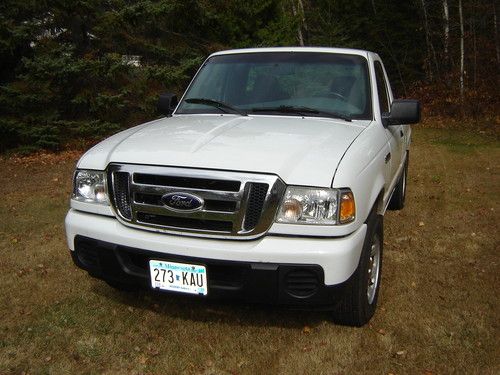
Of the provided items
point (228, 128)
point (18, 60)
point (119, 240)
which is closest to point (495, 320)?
point (228, 128)

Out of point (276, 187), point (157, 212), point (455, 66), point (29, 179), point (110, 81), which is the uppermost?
point (276, 187)

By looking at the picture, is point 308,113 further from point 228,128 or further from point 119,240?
point 119,240

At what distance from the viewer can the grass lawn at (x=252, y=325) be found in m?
2.95

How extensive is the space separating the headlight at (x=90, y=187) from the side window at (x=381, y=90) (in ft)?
7.43

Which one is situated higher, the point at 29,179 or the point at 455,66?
the point at 29,179

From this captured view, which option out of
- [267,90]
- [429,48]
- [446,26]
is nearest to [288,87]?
[267,90]

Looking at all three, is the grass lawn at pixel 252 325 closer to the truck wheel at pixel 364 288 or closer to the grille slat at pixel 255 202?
the truck wheel at pixel 364 288

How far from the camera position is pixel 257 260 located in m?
2.65

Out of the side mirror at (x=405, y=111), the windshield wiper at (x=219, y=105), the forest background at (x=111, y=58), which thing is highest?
the windshield wiper at (x=219, y=105)

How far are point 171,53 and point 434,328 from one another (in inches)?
413

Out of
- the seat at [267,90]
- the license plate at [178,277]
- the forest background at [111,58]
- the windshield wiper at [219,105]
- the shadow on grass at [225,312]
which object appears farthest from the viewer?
the forest background at [111,58]

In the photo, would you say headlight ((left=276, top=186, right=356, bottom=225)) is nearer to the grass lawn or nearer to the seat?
the grass lawn

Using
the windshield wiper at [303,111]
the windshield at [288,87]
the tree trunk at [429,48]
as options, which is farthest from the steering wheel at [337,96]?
the tree trunk at [429,48]

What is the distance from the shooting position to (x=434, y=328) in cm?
329
